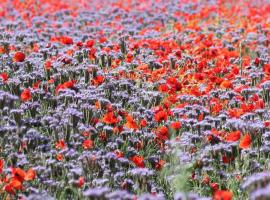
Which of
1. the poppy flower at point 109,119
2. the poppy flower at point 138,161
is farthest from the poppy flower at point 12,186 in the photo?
the poppy flower at point 109,119

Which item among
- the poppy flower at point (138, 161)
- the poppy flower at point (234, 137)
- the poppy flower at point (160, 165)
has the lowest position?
the poppy flower at point (160, 165)

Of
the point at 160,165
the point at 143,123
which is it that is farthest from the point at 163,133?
the point at 160,165

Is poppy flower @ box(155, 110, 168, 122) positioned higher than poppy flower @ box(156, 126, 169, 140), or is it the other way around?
poppy flower @ box(155, 110, 168, 122)

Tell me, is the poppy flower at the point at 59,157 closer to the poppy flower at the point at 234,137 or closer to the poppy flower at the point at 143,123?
the poppy flower at the point at 143,123

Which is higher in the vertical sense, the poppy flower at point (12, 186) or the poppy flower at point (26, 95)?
the poppy flower at point (26, 95)

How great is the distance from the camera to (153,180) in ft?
20.9

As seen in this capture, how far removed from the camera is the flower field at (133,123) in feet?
19.4

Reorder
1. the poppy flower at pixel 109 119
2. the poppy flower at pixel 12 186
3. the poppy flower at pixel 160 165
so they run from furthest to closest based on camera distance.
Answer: the poppy flower at pixel 109 119
the poppy flower at pixel 160 165
the poppy flower at pixel 12 186

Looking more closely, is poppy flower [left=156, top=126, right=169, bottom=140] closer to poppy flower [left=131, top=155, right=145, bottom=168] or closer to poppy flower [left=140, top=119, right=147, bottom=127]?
poppy flower [left=140, top=119, right=147, bottom=127]

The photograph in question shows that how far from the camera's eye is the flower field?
5.92 meters

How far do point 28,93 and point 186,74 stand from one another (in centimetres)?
283

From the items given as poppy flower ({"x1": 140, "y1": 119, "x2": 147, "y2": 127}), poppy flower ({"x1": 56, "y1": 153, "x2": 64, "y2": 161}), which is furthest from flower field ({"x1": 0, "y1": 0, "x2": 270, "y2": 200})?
poppy flower ({"x1": 140, "y1": 119, "x2": 147, "y2": 127})

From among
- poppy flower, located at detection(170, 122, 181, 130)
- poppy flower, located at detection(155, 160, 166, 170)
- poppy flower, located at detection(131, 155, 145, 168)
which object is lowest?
poppy flower, located at detection(155, 160, 166, 170)

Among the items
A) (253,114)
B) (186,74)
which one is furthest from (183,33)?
(253,114)
